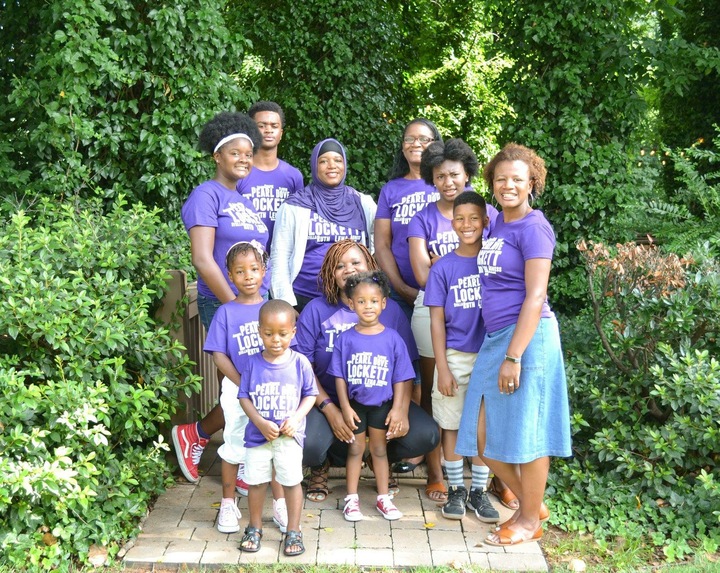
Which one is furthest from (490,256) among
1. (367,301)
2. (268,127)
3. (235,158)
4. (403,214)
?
(268,127)

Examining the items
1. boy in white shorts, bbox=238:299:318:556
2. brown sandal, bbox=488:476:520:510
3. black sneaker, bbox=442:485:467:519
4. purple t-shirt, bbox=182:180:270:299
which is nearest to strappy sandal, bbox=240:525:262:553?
boy in white shorts, bbox=238:299:318:556

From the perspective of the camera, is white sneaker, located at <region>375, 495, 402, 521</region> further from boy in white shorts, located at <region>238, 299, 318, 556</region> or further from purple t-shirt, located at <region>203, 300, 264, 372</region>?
purple t-shirt, located at <region>203, 300, 264, 372</region>

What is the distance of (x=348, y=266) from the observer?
4574 millimetres

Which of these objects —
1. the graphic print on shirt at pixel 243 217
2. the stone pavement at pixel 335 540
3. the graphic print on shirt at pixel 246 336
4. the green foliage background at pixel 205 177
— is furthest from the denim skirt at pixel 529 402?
the graphic print on shirt at pixel 243 217

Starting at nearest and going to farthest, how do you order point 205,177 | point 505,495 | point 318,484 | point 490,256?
point 490,256, point 505,495, point 318,484, point 205,177

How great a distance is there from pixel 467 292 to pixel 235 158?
148 cm

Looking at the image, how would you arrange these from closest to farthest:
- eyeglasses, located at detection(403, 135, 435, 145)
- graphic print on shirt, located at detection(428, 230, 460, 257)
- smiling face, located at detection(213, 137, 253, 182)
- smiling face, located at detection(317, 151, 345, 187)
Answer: smiling face, located at detection(213, 137, 253, 182) → graphic print on shirt, located at detection(428, 230, 460, 257) → smiling face, located at detection(317, 151, 345, 187) → eyeglasses, located at detection(403, 135, 435, 145)

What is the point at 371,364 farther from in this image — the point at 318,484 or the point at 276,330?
the point at 318,484

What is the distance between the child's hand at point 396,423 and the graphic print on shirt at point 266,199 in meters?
1.47

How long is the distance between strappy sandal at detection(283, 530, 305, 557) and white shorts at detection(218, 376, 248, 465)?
0.49m

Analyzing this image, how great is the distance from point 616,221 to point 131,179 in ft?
14.2

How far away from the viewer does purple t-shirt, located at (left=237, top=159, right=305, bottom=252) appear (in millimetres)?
5078

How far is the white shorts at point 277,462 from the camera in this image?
4.02 meters

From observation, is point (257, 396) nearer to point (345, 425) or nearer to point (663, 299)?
point (345, 425)
